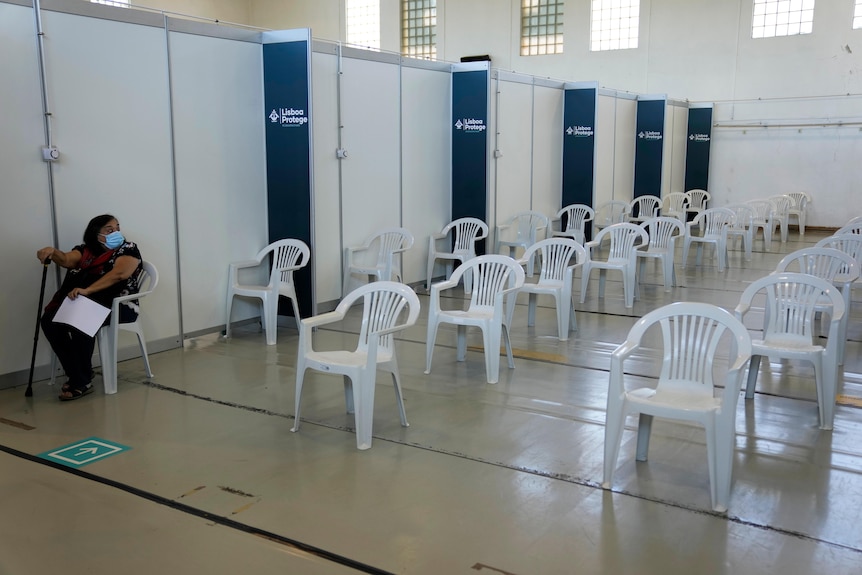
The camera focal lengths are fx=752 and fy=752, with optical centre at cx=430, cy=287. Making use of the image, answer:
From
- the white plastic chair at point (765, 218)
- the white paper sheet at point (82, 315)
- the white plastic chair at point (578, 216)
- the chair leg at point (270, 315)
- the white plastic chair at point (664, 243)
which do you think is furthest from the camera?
the white plastic chair at point (765, 218)

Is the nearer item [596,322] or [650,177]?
[596,322]

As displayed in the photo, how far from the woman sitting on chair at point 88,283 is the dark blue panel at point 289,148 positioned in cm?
186

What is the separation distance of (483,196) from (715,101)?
335 inches

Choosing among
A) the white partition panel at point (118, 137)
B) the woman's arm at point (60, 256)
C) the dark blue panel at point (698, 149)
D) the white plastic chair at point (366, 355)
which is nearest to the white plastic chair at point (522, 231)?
the white partition panel at point (118, 137)

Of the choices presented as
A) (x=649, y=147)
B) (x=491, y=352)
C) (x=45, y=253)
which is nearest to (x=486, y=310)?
(x=491, y=352)

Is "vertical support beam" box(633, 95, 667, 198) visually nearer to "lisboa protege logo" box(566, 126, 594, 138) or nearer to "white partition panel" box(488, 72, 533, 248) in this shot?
"lisboa protege logo" box(566, 126, 594, 138)

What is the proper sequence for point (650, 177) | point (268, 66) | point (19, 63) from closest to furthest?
point (19, 63) < point (268, 66) < point (650, 177)

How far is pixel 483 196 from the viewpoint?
9.32 m

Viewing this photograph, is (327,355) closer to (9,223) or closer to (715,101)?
(9,223)

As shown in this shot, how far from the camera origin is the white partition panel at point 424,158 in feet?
28.6

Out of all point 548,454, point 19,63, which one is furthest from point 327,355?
point 19,63

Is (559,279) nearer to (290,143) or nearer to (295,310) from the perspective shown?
(295,310)

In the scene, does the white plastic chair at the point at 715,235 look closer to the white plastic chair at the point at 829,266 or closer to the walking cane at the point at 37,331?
the white plastic chair at the point at 829,266

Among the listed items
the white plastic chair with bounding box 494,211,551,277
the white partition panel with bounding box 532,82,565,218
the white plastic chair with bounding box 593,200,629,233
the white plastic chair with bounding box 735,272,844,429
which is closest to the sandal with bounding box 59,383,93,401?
the white plastic chair with bounding box 735,272,844,429
